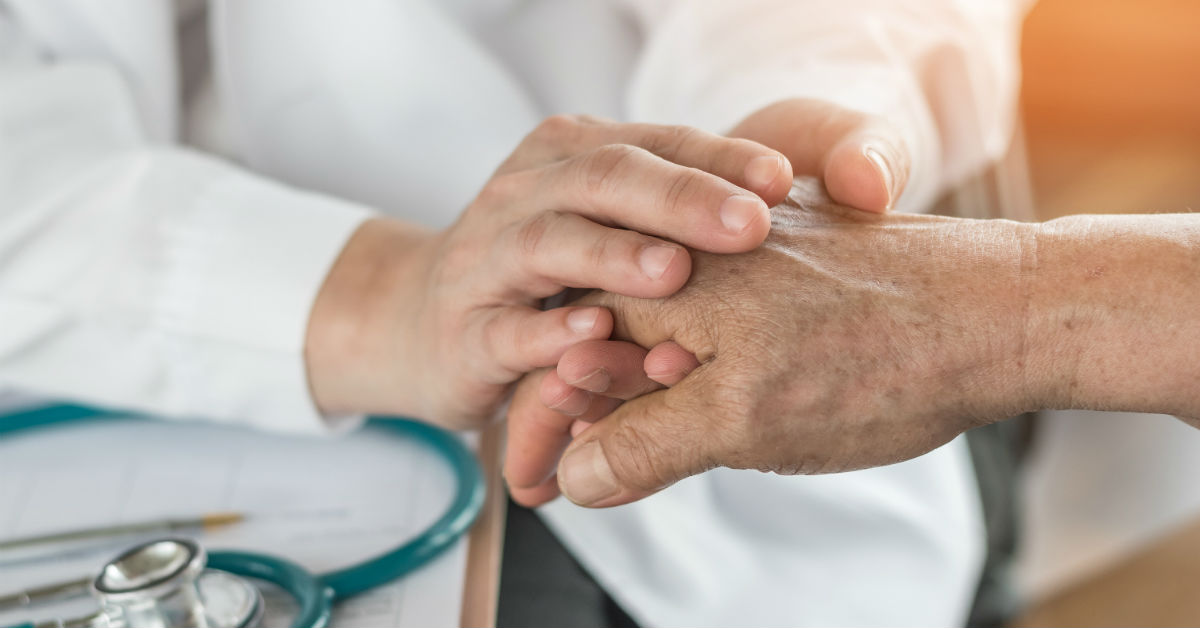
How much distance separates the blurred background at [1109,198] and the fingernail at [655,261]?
1.33 meters

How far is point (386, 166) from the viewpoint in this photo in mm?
966

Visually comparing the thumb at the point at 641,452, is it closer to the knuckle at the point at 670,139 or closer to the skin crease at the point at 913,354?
the skin crease at the point at 913,354

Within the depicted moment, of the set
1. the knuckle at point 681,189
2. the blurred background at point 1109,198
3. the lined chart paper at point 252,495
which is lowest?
the blurred background at point 1109,198

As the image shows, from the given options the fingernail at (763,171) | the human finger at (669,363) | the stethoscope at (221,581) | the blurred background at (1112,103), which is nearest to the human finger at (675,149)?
the fingernail at (763,171)

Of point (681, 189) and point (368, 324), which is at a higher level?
point (681, 189)

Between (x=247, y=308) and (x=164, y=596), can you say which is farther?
(x=247, y=308)

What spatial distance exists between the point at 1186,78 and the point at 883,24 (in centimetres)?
100

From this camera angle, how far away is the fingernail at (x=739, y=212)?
56 centimetres

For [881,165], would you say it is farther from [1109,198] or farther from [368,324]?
[1109,198]

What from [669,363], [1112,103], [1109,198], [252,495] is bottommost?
[1109,198]

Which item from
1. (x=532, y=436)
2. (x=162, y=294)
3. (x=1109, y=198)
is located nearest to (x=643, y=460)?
(x=532, y=436)

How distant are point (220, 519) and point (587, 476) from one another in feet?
0.94

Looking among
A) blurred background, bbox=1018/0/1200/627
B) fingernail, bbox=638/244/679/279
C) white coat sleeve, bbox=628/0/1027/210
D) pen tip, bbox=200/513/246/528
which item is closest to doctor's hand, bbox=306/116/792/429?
fingernail, bbox=638/244/679/279

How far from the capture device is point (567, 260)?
0.59 m
